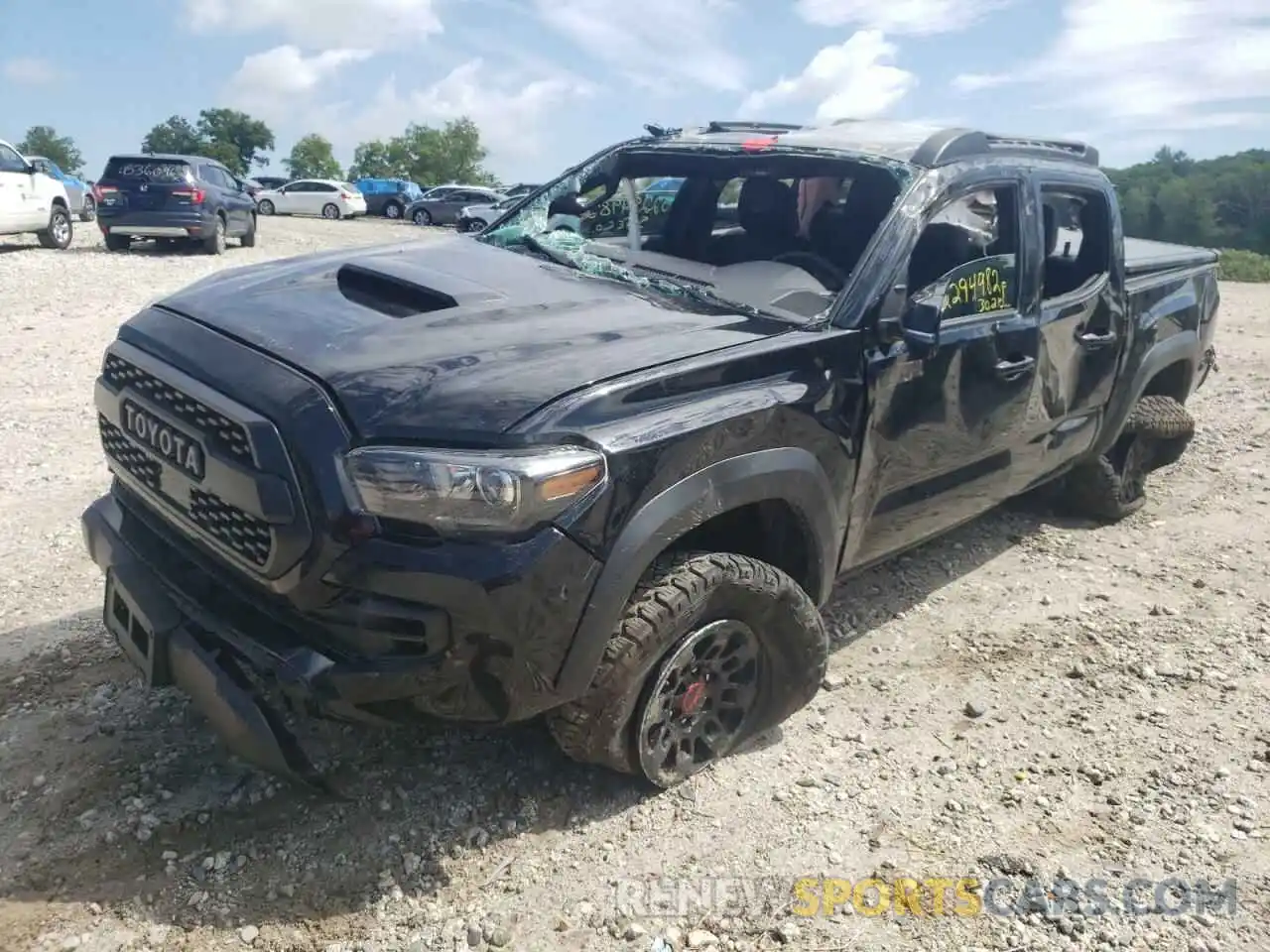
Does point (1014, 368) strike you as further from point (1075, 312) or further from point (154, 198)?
point (154, 198)

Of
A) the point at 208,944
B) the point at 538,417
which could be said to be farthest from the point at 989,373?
the point at 208,944

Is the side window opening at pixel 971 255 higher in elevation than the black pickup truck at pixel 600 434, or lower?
higher

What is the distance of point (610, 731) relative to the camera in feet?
8.84

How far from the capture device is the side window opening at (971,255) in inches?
139

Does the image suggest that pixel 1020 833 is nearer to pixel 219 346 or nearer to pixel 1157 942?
pixel 1157 942

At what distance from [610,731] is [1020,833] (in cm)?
128

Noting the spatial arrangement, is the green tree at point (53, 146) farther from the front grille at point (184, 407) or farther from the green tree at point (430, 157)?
the front grille at point (184, 407)

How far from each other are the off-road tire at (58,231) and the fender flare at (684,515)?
16388mm

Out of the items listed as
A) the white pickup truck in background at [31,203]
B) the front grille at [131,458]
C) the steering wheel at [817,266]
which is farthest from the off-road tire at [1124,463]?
the white pickup truck in background at [31,203]

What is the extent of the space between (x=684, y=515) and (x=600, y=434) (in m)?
0.33

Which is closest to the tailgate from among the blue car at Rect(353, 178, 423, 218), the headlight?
the headlight

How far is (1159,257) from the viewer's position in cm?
517

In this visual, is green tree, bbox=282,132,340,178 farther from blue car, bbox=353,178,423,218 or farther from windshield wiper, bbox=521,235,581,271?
windshield wiper, bbox=521,235,581,271

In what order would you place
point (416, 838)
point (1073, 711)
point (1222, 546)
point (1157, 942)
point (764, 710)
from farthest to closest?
point (1222, 546) → point (1073, 711) → point (764, 710) → point (416, 838) → point (1157, 942)
